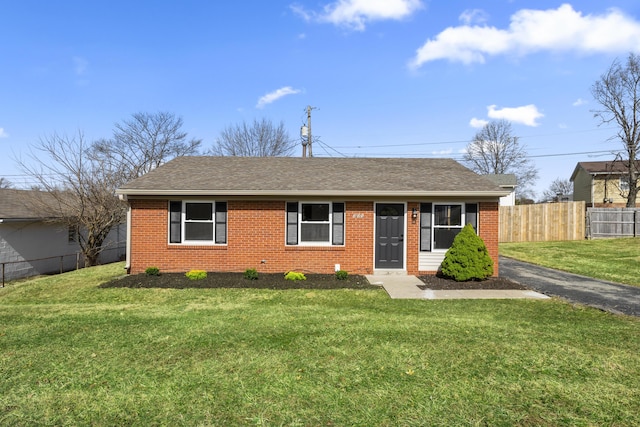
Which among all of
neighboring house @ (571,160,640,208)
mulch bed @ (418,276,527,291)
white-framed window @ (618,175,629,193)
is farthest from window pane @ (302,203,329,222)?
white-framed window @ (618,175,629,193)

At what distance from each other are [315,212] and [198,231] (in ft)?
11.9

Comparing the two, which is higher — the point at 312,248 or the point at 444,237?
the point at 444,237

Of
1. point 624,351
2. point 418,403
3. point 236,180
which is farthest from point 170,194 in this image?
point 624,351

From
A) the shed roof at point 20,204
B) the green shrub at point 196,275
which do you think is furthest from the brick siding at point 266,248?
the shed roof at point 20,204

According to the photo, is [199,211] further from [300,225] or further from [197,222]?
[300,225]

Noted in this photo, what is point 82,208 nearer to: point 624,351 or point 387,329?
point 387,329

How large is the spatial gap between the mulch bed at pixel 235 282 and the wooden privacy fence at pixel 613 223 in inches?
679

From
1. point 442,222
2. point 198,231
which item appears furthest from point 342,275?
point 198,231

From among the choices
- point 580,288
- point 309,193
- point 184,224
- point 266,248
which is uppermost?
point 309,193

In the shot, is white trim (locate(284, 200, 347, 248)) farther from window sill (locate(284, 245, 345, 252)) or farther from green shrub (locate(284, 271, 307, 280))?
green shrub (locate(284, 271, 307, 280))

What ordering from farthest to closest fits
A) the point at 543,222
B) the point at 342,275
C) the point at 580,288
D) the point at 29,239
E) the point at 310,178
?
1. the point at 543,222
2. the point at 29,239
3. the point at 310,178
4. the point at 342,275
5. the point at 580,288

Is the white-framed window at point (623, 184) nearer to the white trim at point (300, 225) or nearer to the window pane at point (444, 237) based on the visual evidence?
the window pane at point (444, 237)

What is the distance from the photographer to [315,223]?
10.8 meters

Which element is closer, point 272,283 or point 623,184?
point 272,283
